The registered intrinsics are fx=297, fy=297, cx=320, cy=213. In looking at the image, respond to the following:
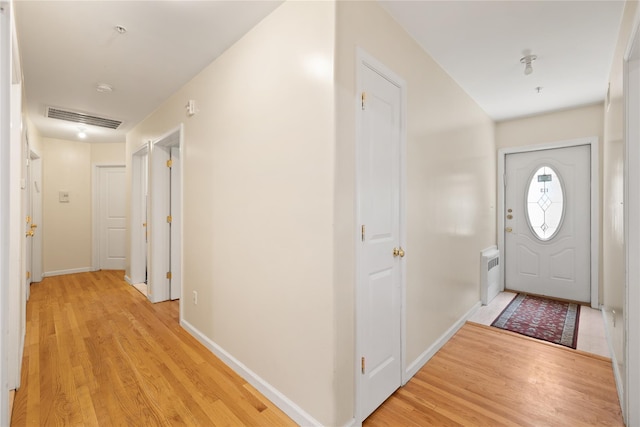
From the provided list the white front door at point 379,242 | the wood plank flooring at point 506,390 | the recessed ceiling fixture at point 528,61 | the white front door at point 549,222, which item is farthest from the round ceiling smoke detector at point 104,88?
the white front door at point 549,222

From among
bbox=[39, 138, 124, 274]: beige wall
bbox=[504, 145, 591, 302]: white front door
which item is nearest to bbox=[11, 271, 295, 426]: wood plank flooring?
bbox=[39, 138, 124, 274]: beige wall

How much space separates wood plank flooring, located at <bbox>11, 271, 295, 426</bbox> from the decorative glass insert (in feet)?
Answer: 13.5

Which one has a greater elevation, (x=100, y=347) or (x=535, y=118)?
(x=535, y=118)

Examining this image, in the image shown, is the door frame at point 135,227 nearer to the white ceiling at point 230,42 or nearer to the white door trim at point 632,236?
the white ceiling at point 230,42

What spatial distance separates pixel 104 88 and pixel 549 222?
18.3 feet

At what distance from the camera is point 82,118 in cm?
402

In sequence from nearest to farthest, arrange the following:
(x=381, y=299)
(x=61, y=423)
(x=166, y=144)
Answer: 1. (x=61, y=423)
2. (x=381, y=299)
3. (x=166, y=144)

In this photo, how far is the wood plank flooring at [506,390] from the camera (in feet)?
5.76

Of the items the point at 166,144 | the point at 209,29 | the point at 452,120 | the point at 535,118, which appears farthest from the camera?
the point at 535,118

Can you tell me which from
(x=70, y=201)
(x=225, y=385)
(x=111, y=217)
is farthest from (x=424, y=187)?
(x=70, y=201)

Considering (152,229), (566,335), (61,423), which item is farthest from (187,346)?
(566,335)

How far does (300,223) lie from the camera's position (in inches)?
67.9

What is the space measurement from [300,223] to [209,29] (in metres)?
1.56

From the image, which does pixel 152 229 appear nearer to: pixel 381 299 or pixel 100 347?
pixel 100 347
